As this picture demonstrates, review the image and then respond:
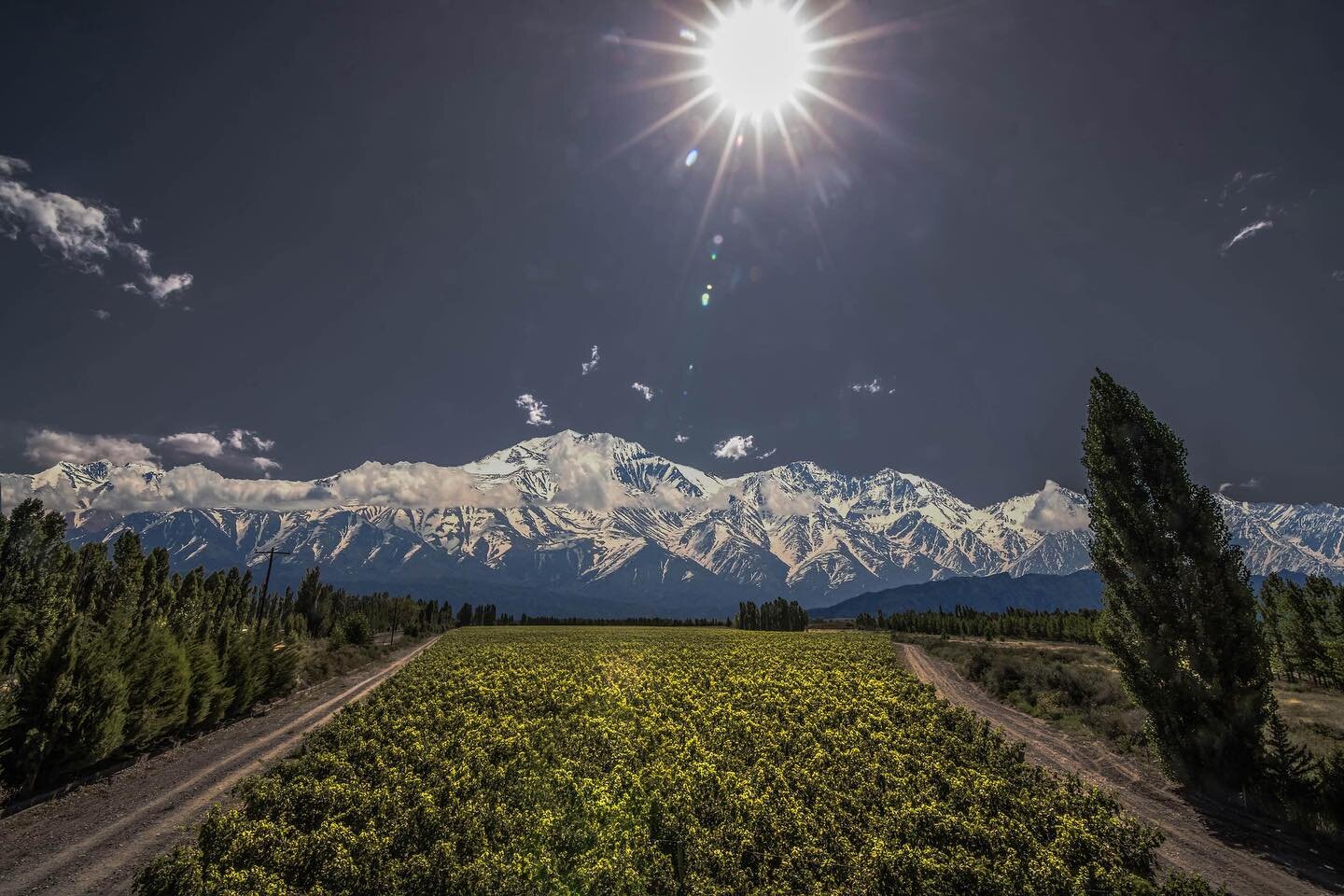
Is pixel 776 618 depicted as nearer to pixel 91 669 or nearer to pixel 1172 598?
pixel 1172 598

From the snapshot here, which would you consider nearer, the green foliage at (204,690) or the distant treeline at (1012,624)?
the green foliage at (204,690)

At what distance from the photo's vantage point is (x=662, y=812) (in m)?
14.9

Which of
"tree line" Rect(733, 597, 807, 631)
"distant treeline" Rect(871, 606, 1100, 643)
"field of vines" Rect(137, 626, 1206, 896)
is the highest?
"field of vines" Rect(137, 626, 1206, 896)

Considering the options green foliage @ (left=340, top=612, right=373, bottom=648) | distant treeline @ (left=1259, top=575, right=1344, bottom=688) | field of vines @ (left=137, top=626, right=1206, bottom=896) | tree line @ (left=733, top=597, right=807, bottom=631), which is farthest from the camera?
tree line @ (left=733, top=597, right=807, bottom=631)

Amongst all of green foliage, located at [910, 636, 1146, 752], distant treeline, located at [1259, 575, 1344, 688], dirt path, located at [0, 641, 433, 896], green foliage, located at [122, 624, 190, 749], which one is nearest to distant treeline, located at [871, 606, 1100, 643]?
distant treeline, located at [1259, 575, 1344, 688]

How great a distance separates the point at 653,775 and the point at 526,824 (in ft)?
15.8

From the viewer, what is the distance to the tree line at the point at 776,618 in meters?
167

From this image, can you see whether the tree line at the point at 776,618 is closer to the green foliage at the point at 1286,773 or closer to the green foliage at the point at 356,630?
the green foliage at the point at 356,630

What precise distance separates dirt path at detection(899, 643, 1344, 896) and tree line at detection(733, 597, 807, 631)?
14436cm

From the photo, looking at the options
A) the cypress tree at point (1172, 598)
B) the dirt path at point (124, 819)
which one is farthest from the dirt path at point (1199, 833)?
the dirt path at point (124, 819)

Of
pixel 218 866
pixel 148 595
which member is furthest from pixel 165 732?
pixel 148 595

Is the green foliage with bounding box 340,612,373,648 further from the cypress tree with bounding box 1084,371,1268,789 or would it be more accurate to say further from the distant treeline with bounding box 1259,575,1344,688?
the distant treeline with bounding box 1259,575,1344,688

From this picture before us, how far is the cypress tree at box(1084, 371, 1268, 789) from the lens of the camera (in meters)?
18.2

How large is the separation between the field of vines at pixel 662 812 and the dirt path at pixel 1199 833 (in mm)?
1750
